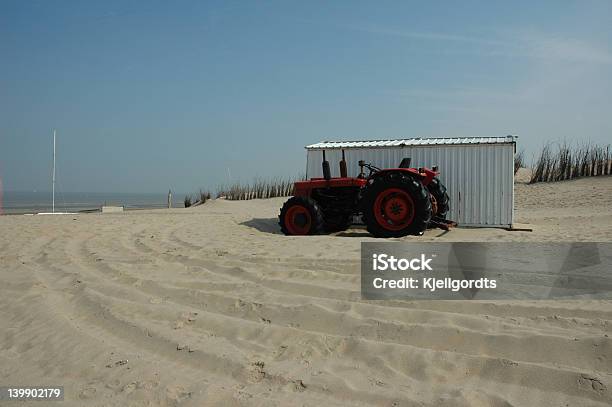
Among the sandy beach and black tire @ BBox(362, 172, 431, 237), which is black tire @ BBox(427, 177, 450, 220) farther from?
the sandy beach

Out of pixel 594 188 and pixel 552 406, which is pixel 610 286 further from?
pixel 594 188

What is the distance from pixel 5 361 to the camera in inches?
127

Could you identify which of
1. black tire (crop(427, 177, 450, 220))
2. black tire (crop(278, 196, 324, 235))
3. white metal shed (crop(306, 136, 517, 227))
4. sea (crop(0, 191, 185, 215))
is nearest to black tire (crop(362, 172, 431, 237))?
black tire (crop(278, 196, 324, 235))

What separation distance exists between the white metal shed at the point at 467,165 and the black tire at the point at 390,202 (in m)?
2.66

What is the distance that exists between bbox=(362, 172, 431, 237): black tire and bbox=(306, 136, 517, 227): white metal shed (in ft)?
8.73

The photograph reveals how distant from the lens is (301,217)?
9.02m

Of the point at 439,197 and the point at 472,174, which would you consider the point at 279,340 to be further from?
the point at 472,174

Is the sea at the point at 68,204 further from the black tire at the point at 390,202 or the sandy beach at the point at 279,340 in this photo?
the sandy beach at the point at 279,340

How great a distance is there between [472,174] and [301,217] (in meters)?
3.86

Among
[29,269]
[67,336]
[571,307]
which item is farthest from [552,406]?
[29,269]

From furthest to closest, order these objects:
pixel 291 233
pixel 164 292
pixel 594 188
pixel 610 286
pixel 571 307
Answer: pixel 594 188 < pixel 291 233 < pixel 164 292 < pixel 610 286 < pixel 571 307

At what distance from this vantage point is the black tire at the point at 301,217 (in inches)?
351

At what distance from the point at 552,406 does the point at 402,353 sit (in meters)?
0.83

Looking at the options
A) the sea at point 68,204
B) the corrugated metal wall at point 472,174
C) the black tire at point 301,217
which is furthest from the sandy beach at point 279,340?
the sea at point 68,204
